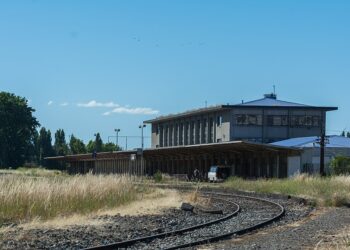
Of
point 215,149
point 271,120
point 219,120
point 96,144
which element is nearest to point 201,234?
point 215,149

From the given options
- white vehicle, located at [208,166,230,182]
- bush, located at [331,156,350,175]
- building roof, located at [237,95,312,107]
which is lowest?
white vehicle, located at [208,166,230,182]

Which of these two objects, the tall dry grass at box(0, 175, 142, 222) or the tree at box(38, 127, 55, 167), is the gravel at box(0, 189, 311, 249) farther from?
the tree at box(38, 127, 55, 167)

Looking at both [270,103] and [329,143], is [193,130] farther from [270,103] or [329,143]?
[329,143]

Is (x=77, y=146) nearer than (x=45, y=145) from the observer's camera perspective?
Yes

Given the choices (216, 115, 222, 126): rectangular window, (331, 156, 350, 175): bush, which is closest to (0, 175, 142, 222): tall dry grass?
(331, 156, 350, 175): bush

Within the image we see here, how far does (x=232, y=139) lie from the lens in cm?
8731

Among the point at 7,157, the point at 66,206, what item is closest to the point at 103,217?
the point at 66,206

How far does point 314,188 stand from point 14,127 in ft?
360

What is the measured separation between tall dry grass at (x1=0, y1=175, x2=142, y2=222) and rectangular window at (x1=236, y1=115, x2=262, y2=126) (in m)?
61.3

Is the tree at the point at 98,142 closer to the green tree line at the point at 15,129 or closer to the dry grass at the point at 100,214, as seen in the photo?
the green tree line at the point at 15,129

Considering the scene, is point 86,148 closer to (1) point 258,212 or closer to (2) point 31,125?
(2) point 31,125

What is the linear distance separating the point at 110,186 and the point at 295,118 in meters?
62.9

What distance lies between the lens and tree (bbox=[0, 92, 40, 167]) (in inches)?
5472

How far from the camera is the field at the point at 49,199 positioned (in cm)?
2025
